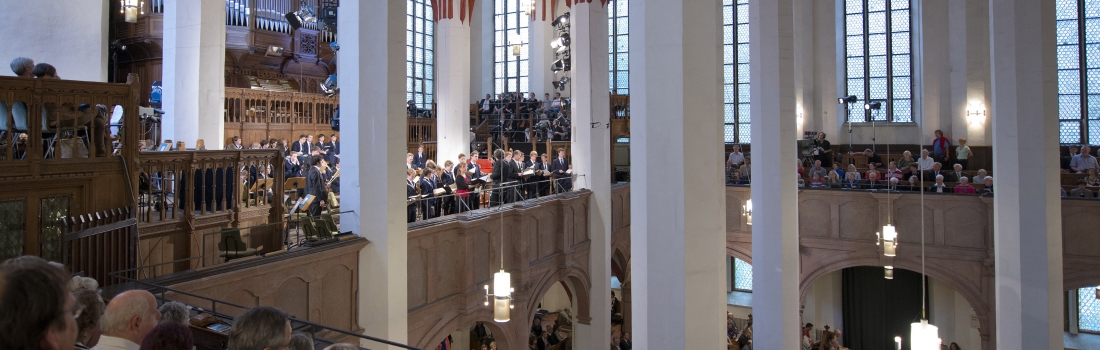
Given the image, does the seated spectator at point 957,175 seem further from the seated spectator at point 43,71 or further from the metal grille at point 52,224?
the seated spectator at point 43,71

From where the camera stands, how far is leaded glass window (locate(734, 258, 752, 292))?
69.3 feet

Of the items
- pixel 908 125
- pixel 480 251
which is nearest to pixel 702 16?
pixel 480 251

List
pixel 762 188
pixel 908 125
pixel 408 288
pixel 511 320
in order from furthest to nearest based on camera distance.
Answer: pixel 908 125 → pixel 511 320 → pixel 762 188 → pixel 408 288

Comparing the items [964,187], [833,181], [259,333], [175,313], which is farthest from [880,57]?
[259,333]

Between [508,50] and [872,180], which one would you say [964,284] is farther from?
[508,50]

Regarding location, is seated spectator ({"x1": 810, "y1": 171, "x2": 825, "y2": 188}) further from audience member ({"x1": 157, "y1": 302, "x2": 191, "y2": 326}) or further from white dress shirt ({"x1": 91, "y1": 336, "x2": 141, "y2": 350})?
white dress shirt ({"x1": 91, "y1": 336, "x2": 141, "y2": 350})

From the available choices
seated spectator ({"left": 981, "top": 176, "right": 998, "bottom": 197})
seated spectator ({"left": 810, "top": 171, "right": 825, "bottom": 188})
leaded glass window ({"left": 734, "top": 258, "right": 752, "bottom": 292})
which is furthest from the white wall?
seated spectator ({"left": 981, "top": 176, "right": 998, "bottom": 197})

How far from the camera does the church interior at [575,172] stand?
5746 mm

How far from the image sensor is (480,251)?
1114 centimetres

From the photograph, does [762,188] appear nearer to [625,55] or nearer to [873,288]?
[873,288]

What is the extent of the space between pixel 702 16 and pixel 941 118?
53.8ft

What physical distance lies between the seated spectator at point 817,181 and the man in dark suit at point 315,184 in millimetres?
11373

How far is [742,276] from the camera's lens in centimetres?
2123

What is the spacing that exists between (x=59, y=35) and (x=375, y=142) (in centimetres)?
791
